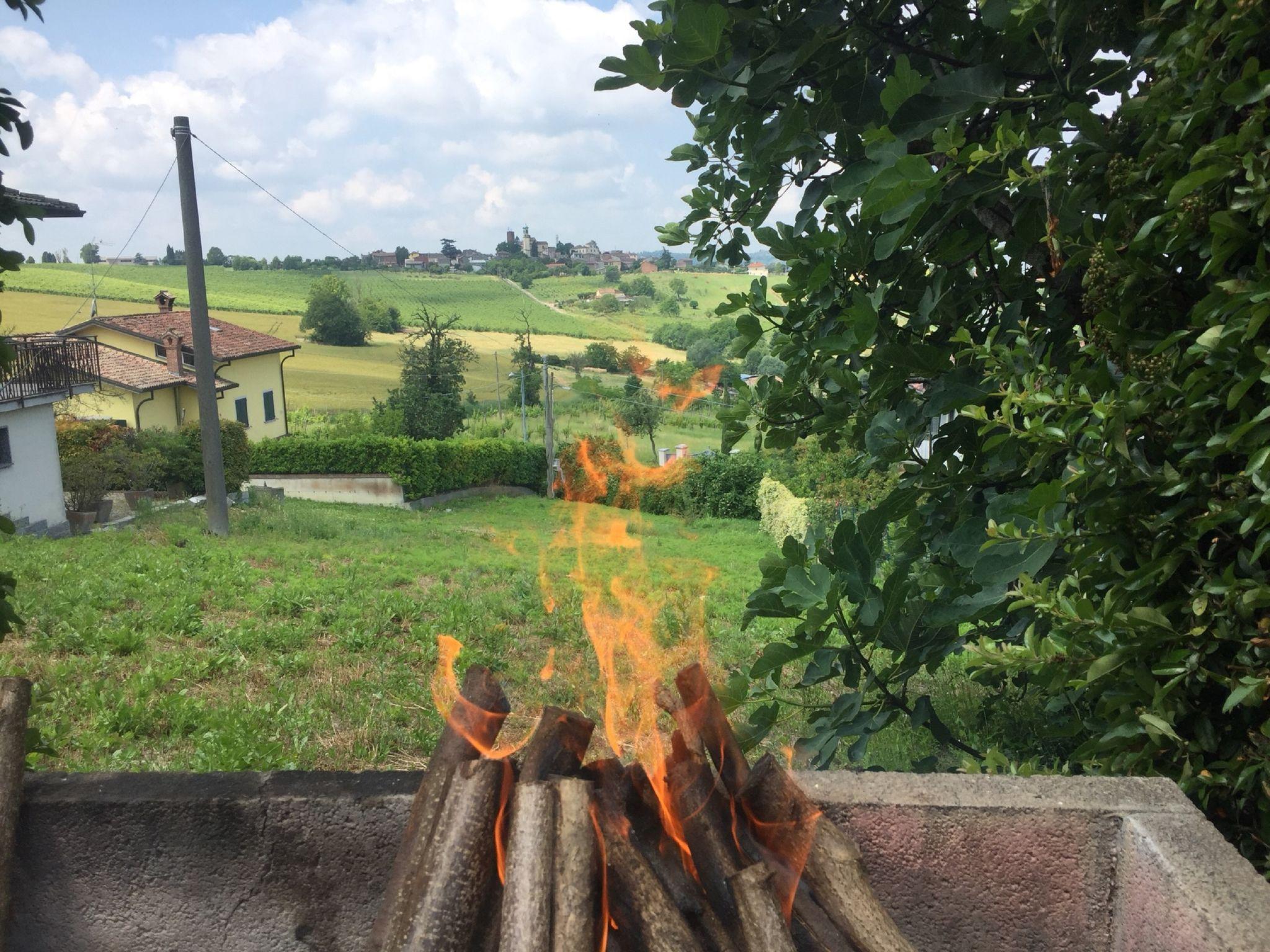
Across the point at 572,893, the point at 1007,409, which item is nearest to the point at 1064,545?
the point at 1007,409

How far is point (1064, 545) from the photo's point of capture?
1.87m

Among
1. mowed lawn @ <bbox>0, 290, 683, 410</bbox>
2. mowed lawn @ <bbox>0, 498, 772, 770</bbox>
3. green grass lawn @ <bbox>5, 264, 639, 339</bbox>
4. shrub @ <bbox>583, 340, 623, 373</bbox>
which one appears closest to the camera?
mowed lawn @ <bbox>0, 498, 772, 770</bbox>

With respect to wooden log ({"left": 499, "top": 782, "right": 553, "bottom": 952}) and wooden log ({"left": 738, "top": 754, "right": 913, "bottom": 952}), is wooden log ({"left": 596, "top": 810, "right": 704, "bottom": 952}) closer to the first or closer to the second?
wooden log ({"left": 499, "top": 782, "right": 553, "bottom": 952})

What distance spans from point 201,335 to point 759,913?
13.4m

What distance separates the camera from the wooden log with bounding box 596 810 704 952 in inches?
60.9

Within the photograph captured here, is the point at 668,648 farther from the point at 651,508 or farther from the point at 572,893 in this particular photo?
the point at 651,508

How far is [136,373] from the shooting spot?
2362 cm

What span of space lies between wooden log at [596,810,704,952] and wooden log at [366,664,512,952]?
12.5 inches

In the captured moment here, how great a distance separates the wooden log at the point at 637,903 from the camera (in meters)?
1.55

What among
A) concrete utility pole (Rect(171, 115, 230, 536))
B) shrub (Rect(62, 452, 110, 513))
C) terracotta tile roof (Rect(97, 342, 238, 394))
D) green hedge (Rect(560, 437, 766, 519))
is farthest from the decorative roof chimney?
concrete utility pole (Rect(171, 115, 230, 536))

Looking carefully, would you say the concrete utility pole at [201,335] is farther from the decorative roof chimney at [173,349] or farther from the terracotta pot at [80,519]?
the decorative roof chimney at [173,349]

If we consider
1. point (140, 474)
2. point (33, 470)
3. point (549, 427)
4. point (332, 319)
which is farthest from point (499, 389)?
point (33, 470)

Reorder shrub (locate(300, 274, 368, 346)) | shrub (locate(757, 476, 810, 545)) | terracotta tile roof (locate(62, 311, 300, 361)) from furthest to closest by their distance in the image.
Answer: shrub (locate(300, 274, 368, 346)) < terracotta tile roof (locate(62, 311, 300, 361)) < shrub (locate(757, 476, 810, 545))

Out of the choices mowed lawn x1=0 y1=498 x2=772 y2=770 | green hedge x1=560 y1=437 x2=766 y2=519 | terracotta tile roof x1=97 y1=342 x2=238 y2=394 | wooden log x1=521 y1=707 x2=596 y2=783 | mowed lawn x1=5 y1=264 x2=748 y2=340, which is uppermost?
mowed lawn x1=5 y1=264 x2=748 y2=340
